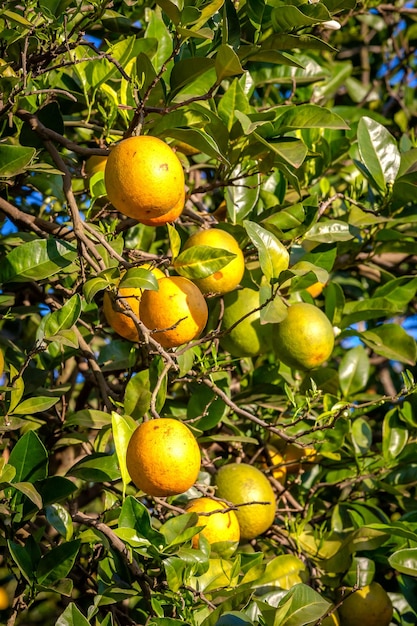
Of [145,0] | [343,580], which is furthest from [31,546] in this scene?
[145,0]

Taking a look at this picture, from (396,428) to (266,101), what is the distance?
0.97 metres

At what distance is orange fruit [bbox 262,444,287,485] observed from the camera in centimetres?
172

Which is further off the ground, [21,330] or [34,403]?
[34,403]

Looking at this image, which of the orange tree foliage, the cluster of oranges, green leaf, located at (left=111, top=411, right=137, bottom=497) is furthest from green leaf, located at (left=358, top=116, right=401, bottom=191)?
green leaf, located at (left=111, top=411, right=137, bottom=497)

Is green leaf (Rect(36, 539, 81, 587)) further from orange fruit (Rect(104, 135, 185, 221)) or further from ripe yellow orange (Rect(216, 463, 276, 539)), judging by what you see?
orange fruit (Rect(104, 135, 185, 221))

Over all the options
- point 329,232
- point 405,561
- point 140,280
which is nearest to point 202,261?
point 140,280

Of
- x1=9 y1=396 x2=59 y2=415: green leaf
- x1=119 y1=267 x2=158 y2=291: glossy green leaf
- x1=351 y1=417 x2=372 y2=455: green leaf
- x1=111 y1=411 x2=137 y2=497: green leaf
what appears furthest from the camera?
x1=351 y1=417 x2=372 y2=455: green leaf

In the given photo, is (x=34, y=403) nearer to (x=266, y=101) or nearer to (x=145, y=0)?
(x=145, y=0)

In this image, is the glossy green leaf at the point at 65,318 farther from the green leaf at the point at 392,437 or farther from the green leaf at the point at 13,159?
the green leaf at the point at 392,437

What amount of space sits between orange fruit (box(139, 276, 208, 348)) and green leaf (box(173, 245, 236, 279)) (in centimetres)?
3

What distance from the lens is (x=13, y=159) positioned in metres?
1.28

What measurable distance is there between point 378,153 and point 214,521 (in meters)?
0.90

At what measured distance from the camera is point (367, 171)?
1717 millimetres

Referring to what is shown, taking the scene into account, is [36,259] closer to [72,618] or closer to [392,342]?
[72,618]
